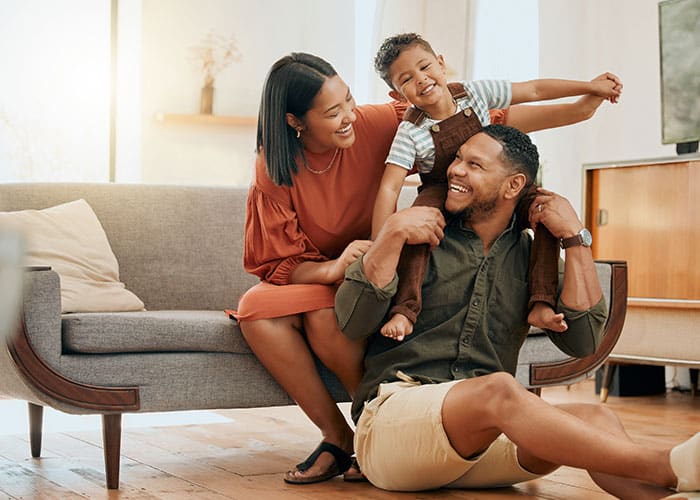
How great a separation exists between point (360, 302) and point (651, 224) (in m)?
2.54

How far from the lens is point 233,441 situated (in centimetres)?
295

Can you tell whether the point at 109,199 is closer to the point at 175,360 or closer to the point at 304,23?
the point at 175,360

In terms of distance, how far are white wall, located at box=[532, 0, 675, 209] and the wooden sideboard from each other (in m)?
0.51

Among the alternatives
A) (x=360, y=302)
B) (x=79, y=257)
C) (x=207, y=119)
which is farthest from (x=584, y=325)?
(x=207, y=119)

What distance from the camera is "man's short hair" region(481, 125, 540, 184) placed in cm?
199

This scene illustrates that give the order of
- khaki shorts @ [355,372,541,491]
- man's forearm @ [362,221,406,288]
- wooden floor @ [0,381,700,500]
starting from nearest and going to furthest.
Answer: khaki shorts @ [355,372,541,491] → man's forearm @ [362,221,406,288] → wooden floor @ [0,381,700,500]

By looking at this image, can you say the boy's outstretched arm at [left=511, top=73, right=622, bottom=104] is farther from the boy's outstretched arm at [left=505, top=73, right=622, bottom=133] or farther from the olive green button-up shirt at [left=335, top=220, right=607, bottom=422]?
the olive green button-up shirt at [left=335, top=220, right=607, bottom=422]

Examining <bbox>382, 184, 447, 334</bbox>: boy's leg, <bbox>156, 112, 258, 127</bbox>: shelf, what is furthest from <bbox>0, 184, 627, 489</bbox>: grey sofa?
<bbox>156, 112, 258, 127</bbox>: shelf

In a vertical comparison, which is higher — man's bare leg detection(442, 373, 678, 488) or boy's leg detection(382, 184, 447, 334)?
boy's leg detection(382, 184, 447, 334)

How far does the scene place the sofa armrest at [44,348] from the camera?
2.08 metres

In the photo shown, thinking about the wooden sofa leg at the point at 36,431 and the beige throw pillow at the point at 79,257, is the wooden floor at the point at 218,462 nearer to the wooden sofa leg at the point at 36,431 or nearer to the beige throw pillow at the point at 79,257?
the wooden sofa leg at the point at 36,431

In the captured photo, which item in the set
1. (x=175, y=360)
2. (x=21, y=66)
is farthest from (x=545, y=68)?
(x=175, y=360)

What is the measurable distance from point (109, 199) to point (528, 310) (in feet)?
4.81

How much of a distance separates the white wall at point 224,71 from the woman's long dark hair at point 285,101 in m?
3.07
